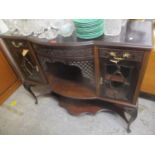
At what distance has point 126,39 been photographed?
846mm

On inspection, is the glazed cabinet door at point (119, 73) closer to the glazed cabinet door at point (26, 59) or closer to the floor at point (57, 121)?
the floor at point (57, 121)

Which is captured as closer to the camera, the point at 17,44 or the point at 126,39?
the point at 126,39

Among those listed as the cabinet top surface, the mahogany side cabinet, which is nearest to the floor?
the mahogany side cabinet

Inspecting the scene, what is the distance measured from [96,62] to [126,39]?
0.23 m

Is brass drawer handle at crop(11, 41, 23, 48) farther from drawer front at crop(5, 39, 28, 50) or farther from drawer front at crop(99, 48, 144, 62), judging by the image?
drawer front at crop(99, 48, 144, 62)

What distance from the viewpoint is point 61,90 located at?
4.36 feet

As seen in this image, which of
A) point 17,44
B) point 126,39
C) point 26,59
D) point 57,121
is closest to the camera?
point 126,39

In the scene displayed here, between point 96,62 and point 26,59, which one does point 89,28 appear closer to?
point 96,62

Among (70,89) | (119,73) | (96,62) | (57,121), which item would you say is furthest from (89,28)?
(57,121)

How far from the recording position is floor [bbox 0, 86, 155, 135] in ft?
4.61
